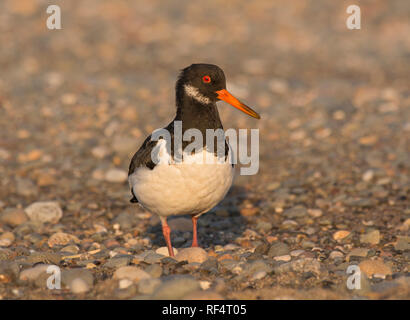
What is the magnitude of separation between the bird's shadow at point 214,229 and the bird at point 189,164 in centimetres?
Result: 104

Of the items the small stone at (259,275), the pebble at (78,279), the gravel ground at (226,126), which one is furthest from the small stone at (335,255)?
the pebble at (78,279)

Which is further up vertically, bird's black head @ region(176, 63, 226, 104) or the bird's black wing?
bird's black head @ region(176, 63, 226, 104)

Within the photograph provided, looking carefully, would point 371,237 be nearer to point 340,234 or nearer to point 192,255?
point 340,234

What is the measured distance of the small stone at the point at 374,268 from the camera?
20.7 feet

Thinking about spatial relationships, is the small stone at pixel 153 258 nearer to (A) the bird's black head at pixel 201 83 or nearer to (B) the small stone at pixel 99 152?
(A) the bird's black head at pixel 201 83

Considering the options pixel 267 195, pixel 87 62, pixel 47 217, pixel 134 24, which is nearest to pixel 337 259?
pixel 267 195

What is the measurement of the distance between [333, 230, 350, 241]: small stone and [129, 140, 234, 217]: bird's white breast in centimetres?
200

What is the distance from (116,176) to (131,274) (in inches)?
189

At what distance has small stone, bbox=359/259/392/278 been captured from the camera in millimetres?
6324

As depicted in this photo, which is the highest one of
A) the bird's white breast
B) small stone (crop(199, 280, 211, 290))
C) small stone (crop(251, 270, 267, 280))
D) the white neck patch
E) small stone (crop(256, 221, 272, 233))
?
the white neck patch

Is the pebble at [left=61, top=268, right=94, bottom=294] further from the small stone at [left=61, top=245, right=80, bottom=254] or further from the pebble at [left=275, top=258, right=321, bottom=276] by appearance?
the pebble at [left=275, top=258, right=321, bottom=276]

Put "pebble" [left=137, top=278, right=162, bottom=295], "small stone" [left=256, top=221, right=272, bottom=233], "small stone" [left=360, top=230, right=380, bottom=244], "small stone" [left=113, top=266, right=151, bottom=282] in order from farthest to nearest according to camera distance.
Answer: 1. "small stone" [left=256, top=221, right=272, bottom=233]
2. "small stone" [left=360, top=230, right=380, bottom=244]
3. "small stone" [left=113, top=266, right=151, bottom=282]
4. "pebble" [left=137, top=278, right=162, bottom=295]

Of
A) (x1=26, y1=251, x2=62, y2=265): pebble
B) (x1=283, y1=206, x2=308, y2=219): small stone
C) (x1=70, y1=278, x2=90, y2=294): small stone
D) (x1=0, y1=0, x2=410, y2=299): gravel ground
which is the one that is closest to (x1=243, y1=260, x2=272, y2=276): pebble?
(x1=0, y1=0, x2=410, y2=299): gravel ground
